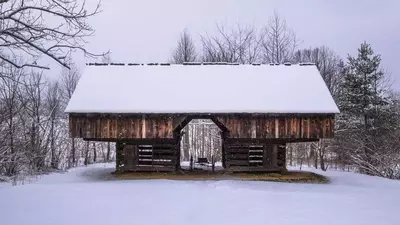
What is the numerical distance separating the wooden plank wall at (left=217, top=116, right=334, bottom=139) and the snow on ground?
5.51m

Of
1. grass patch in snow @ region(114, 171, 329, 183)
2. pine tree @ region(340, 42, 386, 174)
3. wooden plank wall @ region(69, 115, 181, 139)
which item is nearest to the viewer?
grass patch in snow @ region(114, 171, 329, 183)

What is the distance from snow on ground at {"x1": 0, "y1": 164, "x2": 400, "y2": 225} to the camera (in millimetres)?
7730

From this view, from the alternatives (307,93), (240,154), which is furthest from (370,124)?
(240,154)

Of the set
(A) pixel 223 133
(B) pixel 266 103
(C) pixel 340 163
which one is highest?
(B) pixel 266 103

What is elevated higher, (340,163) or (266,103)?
(266,103)

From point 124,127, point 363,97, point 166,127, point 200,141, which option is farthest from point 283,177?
point 200,141

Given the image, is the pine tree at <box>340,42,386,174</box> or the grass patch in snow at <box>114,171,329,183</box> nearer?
the grass patch in snow at <box>114,171,329,183</box>

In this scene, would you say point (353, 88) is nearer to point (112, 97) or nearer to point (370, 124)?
point (370, 124)

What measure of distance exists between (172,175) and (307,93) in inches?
287

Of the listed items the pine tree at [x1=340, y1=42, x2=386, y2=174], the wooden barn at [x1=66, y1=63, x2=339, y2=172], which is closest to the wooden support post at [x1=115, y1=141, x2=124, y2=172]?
the wooden barn at [x1=66, y1=63, x2=339, y2=172]

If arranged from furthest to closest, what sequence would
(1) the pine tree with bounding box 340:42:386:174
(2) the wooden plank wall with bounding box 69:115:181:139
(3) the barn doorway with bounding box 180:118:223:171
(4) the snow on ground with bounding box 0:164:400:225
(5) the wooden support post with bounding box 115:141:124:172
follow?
(3) the barn doorway with bounding box 180:118:223:171 → (1) the pine tree with bounding box 340:42:386:174 → (5) the wooden support post with bounding box 115:141:124:172 → (2) the wooden plank wall with bounding box 69:115:181:139 → (4) the snow on ground with bounding box 0:164:400:225

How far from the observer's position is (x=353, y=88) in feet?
92.5

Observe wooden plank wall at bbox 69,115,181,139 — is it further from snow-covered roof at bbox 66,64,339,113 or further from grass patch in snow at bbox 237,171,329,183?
grass patch in snow at bbox 237,171,329,183

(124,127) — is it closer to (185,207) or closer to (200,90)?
(200,90)
